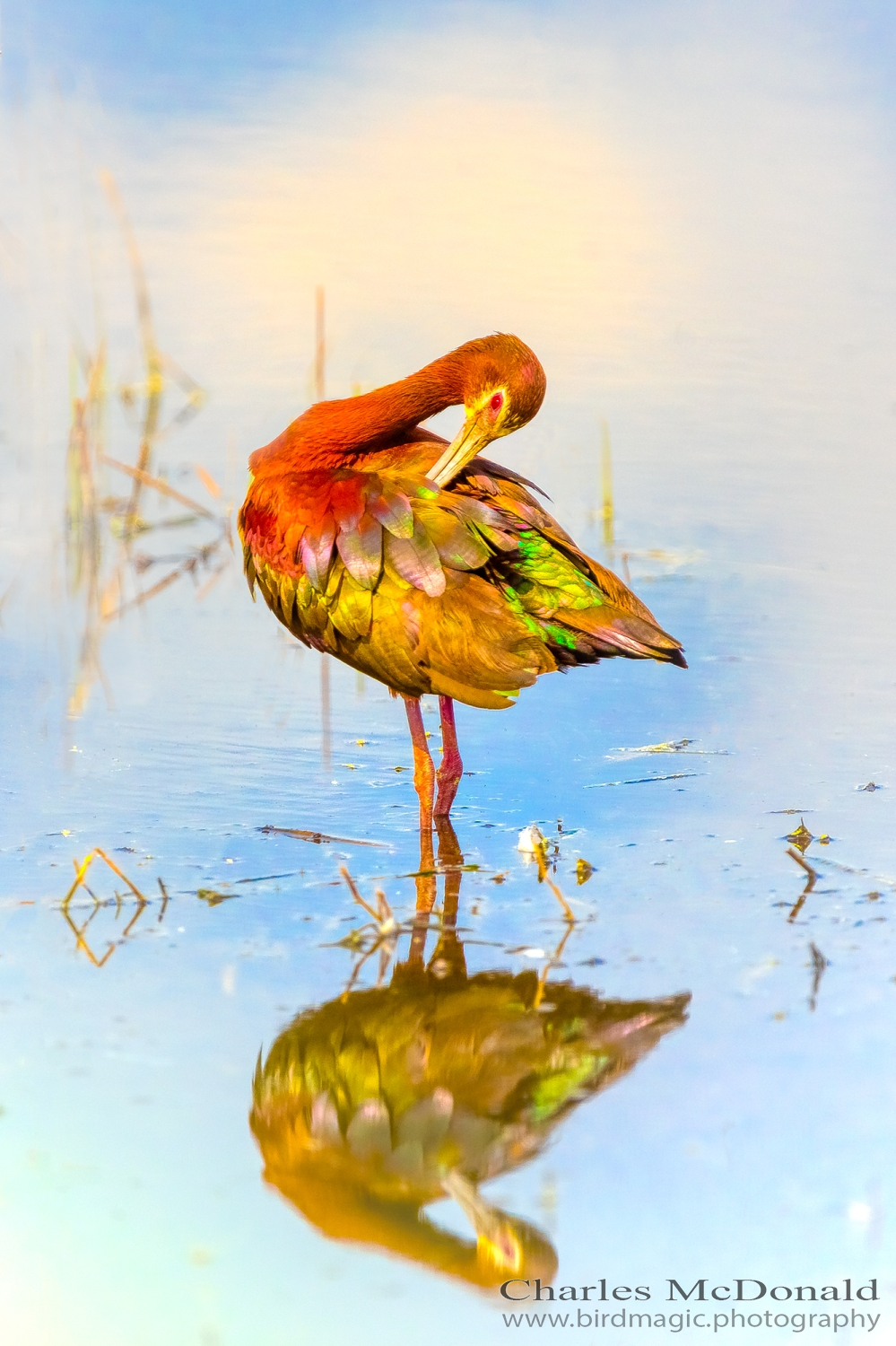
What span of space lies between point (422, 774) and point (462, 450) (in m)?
1.02

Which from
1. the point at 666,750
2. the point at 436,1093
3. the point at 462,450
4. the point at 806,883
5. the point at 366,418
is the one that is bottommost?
the point at 436,1093

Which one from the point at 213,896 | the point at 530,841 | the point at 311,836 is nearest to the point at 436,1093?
the point at 213,896

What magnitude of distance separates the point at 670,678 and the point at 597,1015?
9.34ft

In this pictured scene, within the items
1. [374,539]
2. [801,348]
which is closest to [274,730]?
[374,539]

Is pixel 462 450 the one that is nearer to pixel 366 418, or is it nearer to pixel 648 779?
pixel 366 418

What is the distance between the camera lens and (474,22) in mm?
14570

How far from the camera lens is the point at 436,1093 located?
155 inches

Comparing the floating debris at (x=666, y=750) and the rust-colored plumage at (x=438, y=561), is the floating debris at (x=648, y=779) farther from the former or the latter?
the rust-colored plumage at (x=438, y=561)

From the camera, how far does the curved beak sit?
5586mm

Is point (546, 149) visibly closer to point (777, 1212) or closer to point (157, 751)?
point (157, 751)

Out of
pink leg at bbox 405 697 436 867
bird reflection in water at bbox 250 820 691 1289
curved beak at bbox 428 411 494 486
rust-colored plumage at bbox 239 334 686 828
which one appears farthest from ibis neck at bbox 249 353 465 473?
bird reflection in water at bbox 250 820 691 1289

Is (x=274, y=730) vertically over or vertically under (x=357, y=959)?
over

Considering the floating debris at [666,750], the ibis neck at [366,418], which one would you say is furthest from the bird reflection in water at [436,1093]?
the ibis neck at [366,418]

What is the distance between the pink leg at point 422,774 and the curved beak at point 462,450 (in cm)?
70
